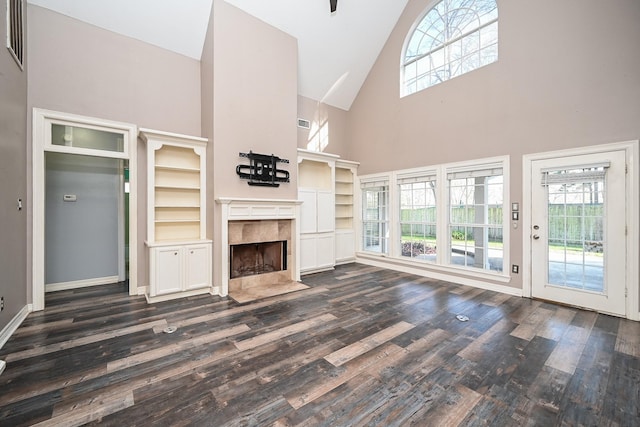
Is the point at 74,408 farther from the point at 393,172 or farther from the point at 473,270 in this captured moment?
the point at 393,172

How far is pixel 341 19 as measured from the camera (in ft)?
16.6

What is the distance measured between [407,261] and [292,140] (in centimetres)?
324

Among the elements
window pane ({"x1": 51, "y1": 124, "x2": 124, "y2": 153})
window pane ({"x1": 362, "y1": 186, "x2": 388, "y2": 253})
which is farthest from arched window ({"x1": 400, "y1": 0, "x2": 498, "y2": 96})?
window pane ({"x1": 51, "y1": 124, "x2": 124, "y2": 153})

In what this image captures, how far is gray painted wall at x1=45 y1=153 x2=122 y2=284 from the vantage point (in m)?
4.02

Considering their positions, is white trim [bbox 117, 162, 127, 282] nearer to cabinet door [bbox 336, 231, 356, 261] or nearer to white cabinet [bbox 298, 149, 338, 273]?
white cabinet [bbox 298, 149, 338, 273]

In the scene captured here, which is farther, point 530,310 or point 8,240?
point 530,310

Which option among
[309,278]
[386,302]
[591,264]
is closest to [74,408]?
[386,302]

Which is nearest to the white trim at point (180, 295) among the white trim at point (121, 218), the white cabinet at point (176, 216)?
the white cabinet at point (176, 216)

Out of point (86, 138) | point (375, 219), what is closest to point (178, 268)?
point (86, 138)

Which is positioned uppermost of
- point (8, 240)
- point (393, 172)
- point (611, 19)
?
point (611, 19)

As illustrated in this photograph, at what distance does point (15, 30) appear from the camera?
2.85 metres

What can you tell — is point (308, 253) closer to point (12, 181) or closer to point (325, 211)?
point (325, 211)

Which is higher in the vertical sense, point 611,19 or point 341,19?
point 341,19

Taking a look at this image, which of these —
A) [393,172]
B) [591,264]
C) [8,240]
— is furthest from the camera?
[393,172]
